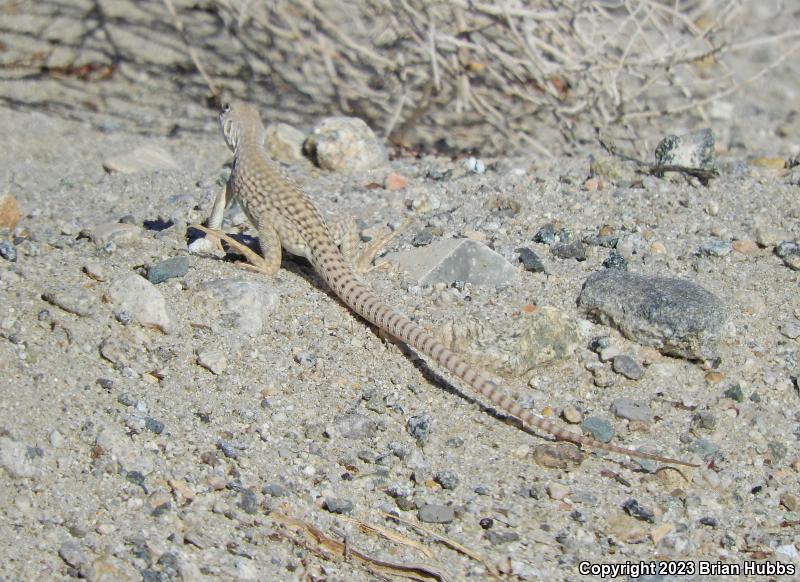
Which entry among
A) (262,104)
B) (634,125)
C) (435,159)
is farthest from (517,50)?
(262,104)

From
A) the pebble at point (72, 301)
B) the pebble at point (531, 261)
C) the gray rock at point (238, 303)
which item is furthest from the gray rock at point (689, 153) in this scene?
the pebble at point (72, 301)

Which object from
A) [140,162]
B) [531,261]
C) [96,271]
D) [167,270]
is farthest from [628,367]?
[140,162]

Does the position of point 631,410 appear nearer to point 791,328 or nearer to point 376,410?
point 791,328

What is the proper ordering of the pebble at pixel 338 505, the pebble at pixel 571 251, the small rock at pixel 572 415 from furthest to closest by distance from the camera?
the pebble at pixel 571 251
the small rock at pixel 572 415
the pebble at pixel 338 505

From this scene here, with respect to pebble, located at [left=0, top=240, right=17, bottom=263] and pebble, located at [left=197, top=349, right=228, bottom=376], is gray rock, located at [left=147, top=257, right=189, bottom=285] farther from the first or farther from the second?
pebble, located at [left=0, top=240, right=17, bottom=263]

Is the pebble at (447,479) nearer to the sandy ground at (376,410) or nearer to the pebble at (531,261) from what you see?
the sandy ground at (376,410)

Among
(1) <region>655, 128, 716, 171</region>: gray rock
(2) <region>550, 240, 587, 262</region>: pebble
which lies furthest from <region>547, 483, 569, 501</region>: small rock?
(1) <region>655, 128, 716, 171</region>: gray rock
